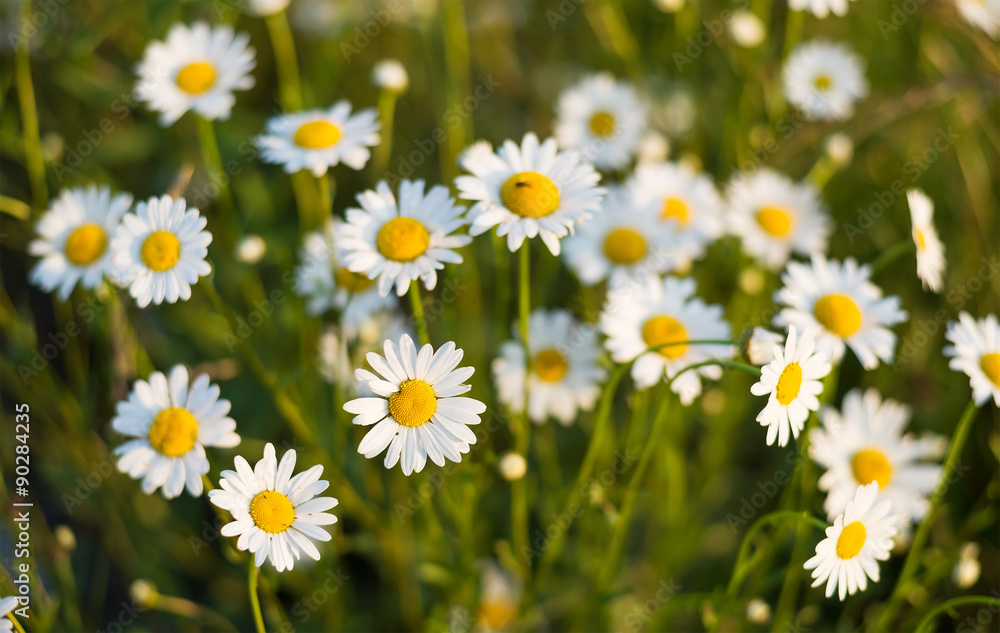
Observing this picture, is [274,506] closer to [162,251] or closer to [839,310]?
[162,251]

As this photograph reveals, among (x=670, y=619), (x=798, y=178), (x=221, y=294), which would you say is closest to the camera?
(x=670, y=619)

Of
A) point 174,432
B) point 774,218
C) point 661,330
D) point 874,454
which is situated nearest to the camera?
point 174,432

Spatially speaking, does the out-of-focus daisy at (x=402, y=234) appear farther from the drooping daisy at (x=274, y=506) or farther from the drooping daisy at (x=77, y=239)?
the drooping daisy at (x=77, y=239)

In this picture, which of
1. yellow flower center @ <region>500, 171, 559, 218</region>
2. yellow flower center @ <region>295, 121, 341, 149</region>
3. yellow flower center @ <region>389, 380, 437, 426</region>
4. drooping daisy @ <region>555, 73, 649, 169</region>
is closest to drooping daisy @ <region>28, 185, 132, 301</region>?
yellow flower center @ <region>295, 121, 341, 149</region>

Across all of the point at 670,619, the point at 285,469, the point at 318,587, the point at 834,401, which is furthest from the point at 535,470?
the point at 285,469

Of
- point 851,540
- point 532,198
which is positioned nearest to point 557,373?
point 532,198

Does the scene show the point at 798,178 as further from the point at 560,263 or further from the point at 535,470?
the point at 535,470

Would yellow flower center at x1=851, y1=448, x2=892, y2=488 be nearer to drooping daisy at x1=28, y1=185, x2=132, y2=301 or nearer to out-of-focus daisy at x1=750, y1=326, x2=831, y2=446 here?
out-of-focus daisy at x1=750, y1=326, x2=831, y2=446
